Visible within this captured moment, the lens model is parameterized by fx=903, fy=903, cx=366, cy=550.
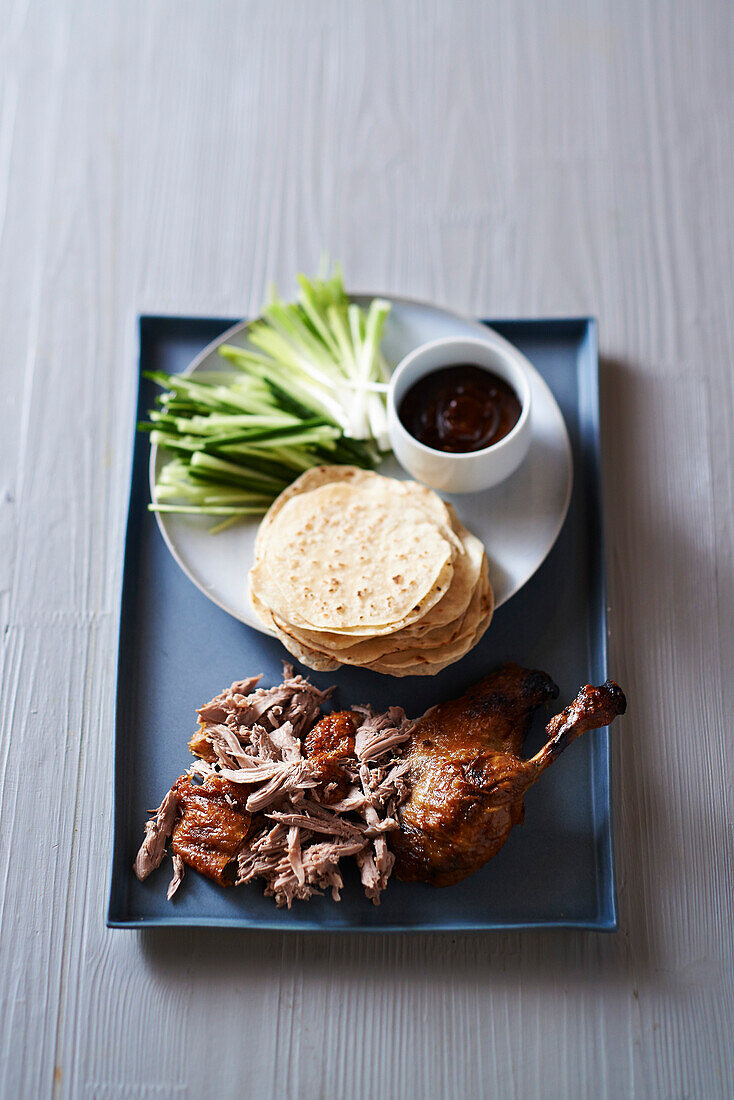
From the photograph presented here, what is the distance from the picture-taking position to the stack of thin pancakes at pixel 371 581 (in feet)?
7.14

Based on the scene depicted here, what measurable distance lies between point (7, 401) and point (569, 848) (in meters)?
2.09

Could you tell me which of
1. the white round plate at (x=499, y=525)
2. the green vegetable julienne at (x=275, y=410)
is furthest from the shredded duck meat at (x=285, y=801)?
the green vegetable julienne at (x=275, y=410)

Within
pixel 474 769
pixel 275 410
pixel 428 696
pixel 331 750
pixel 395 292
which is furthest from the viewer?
pixel 395 292

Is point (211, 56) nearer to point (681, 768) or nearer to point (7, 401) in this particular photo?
point (7, 401)

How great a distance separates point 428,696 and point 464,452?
2.11 feet

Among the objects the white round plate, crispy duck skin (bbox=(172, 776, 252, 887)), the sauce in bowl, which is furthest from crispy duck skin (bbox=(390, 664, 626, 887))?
the sauce in bowl

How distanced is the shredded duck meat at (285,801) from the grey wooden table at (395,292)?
21 centimetres

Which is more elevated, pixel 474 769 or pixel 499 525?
pixel 499 525

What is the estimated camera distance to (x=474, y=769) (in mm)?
2098

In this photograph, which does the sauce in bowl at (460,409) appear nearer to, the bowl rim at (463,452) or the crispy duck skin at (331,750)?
the bowl rim at (463,452)

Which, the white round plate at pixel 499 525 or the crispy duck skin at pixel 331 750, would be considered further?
the white round plate at pixel 499 525

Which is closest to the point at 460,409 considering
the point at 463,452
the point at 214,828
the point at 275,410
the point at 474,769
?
the point at 463,452

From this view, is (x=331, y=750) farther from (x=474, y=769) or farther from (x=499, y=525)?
(x=499, y=525)

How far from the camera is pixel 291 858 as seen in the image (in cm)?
211
